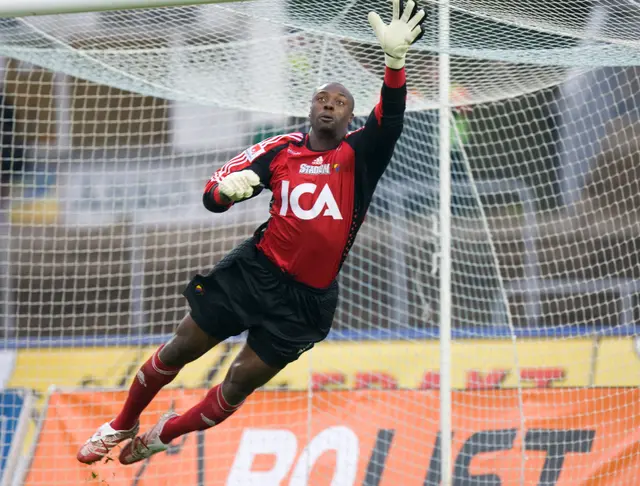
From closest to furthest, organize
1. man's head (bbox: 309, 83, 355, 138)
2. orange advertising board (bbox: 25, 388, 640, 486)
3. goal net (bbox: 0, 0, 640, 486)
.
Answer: man's head (bbox: 309, 83, 355, 138) < goal net (bbox: 0, 0, 640, 486) < orange advertising board (bbox: 25, 388, 640, 486)

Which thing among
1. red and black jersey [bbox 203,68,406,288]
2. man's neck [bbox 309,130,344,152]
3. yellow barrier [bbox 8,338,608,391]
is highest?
man's neck [bbox 309,130,344,152]

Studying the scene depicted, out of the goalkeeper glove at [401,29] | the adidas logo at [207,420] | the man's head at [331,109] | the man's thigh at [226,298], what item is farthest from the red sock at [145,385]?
the goalkeeper glove at [401,29]

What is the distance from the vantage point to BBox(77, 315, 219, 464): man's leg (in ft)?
14.4

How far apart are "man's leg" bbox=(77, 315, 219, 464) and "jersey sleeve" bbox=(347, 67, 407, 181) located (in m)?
1.12

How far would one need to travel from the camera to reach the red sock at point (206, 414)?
456cm

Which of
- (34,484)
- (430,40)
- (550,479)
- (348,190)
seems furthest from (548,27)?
(34,484)

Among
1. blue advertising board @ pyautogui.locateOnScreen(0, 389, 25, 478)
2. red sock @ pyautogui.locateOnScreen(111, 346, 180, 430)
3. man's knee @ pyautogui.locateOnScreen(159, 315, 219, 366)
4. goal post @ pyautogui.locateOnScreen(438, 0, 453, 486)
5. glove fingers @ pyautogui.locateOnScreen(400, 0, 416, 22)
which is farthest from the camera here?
blue advertising board @ pyautogui.locateOnScreen(0, 389, 25, 478)

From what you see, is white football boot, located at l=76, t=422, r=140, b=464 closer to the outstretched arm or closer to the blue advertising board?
the outstretched arm

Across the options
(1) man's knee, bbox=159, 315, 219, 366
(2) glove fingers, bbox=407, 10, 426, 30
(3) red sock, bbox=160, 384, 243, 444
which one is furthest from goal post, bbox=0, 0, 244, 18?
(3) red sock, bbox=160, 384, 243, 444

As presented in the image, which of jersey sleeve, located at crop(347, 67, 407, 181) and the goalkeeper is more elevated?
jersey sleeve, located at crop(347, 67, 407, 181)

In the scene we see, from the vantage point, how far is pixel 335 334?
7.14m

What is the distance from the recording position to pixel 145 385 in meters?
4.58

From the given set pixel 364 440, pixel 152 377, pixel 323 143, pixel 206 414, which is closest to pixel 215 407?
pixel 206 414

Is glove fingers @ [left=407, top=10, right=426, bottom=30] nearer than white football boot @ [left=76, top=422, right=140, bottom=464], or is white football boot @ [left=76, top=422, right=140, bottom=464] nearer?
glove fingers @ [left=407, top=10, right=426, bottom=30]
